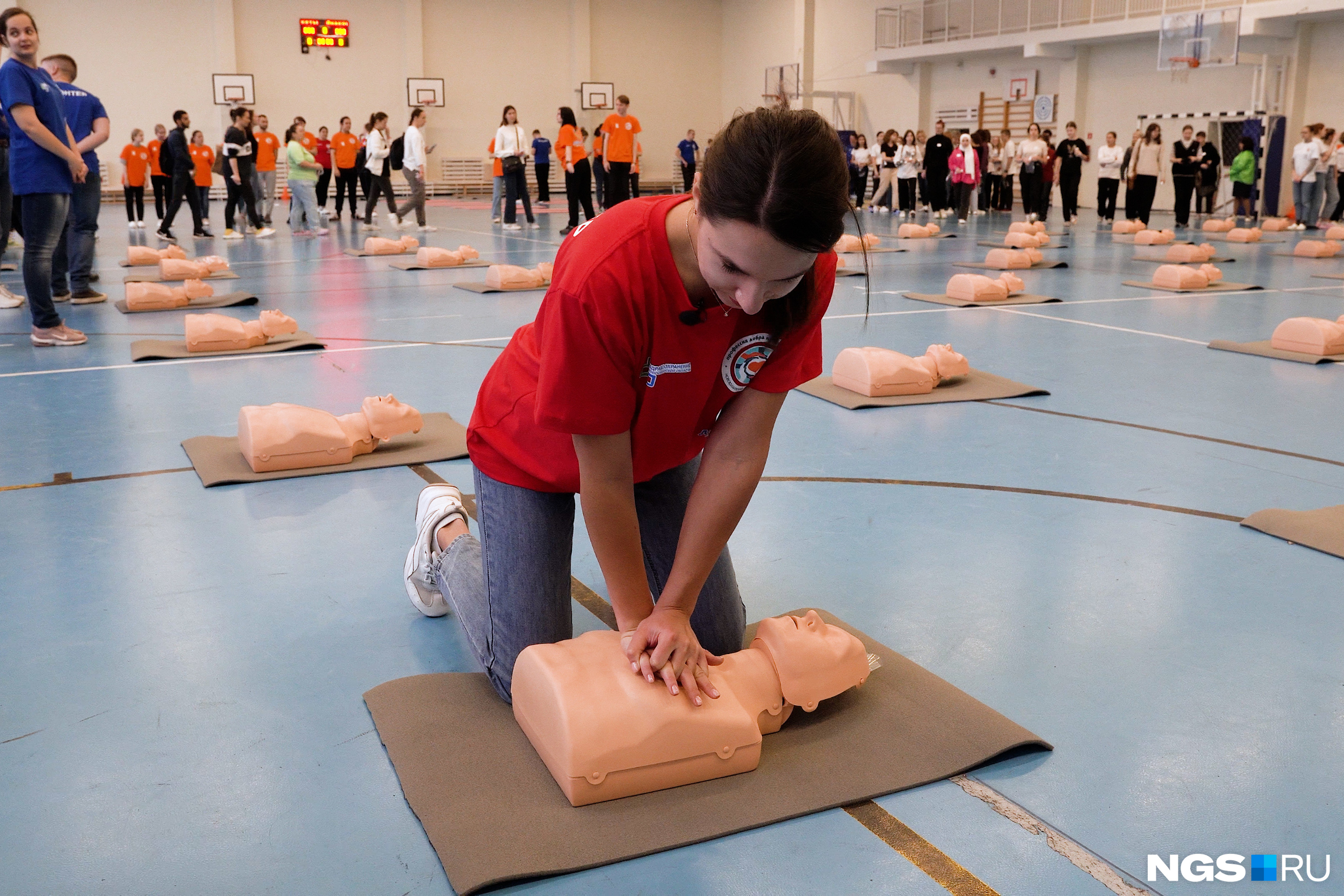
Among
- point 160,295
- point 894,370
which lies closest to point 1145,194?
point 894,370

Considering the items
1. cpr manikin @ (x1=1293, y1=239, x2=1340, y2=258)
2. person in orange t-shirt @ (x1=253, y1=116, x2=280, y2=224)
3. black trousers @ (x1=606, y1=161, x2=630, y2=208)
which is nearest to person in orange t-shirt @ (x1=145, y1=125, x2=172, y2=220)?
person in orange t-shirt @ (x1=253, y1=116, x2=280, y2=224)

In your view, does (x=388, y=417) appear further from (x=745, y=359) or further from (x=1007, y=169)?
(x=1007, y=169)

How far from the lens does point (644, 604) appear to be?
194 cm

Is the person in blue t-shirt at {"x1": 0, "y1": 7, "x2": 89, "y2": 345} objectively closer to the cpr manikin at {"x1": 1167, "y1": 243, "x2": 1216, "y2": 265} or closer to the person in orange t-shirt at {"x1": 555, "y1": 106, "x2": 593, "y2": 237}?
the person in orange t-shirt at {"x1": 555, "y1": 106, "x2": 593, "y2": 237}

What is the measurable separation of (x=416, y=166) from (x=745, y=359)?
43.3 ft

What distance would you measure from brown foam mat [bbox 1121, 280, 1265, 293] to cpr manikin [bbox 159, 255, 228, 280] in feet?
25.0

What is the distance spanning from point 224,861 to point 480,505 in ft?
2.66

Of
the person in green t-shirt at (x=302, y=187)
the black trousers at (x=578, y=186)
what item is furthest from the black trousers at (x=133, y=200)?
the black trousers at (x=578, y=186)

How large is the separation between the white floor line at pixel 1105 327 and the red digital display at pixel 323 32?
20390 millimetres

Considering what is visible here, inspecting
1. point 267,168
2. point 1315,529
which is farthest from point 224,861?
point 267,168

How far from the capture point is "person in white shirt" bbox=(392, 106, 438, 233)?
13805 millimetres

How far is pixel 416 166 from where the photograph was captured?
1413 centimetres

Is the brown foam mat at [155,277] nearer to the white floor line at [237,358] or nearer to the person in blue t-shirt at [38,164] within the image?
the person in blue t-shirt at [38,164]

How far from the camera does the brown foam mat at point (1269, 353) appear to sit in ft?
18.4
